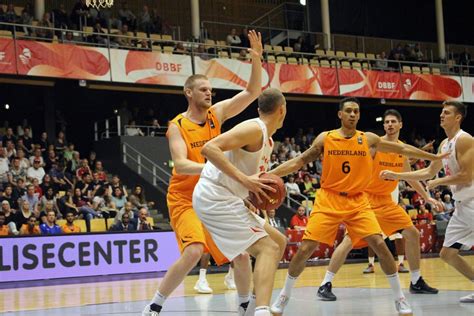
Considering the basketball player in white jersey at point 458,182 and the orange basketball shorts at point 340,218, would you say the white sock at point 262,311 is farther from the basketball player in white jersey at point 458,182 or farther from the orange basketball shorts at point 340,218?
the basketball player in white jersey at point 458,182

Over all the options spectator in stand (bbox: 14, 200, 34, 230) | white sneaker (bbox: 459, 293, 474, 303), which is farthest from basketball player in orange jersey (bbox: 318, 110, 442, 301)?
spectator in stand (bbox: 14, 200, 34, 230)

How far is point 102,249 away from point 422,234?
331 inches

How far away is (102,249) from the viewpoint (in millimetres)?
14500

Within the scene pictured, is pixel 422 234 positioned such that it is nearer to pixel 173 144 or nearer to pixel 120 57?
pixel 120 57

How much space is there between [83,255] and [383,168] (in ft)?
23.2

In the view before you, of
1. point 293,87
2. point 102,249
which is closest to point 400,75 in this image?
point 293,87

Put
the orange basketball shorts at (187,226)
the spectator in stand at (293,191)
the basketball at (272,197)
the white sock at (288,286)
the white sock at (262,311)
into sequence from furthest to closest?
the spectator in stand at (293,191)
the white sock at (288,286)
the orange basketball shorts at (187,226)
the basketball at (272,197)
the white sock at (262,311)

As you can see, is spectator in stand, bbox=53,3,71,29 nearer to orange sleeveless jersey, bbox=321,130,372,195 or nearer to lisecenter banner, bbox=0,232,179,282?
lisecenter banner, bbox=0,232,179,282

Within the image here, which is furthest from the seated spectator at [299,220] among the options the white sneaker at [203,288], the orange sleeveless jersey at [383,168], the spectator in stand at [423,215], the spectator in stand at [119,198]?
the orange sleeveless jersey at [383,168]

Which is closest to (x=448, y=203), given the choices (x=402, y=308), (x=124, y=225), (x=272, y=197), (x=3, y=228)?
(x=124, y=225)

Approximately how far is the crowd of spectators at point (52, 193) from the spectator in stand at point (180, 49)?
445 centimetres

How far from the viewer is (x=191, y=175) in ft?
20.7

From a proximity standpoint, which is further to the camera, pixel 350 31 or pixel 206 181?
pixel 350 31

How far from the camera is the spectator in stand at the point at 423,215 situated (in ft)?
62.5
